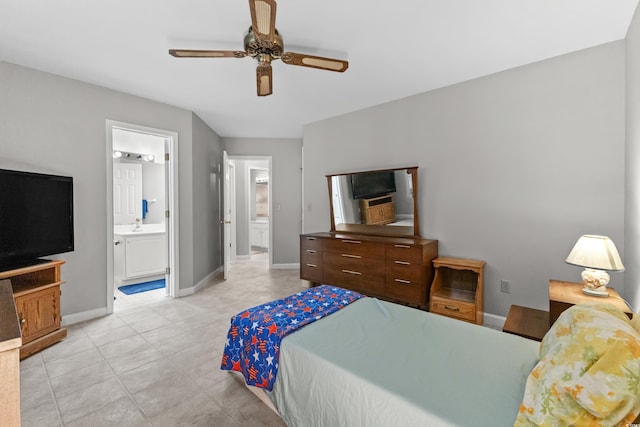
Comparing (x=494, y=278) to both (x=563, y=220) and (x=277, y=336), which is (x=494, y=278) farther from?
(x=277, y=336)

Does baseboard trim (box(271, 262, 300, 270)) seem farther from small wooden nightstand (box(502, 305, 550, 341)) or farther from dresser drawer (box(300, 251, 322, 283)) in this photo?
small wooden nightstand (box(502, 305, 550, 341))

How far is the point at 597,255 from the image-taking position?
195cm

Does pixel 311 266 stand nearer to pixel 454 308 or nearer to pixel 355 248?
pixel 355 248

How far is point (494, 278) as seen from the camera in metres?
3.00

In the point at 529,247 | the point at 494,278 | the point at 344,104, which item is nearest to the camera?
the point at 529,247

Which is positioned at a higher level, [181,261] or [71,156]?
[71,156]

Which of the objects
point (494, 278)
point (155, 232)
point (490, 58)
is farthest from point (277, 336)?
point (155, 232)

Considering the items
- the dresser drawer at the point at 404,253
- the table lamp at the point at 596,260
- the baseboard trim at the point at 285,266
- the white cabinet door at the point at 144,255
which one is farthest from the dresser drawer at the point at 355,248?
the white cabinet door at the point at 144,255

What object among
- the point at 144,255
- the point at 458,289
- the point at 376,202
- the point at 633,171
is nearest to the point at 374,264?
the point at 376,202

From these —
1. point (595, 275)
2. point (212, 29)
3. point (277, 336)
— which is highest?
point (212, 29)

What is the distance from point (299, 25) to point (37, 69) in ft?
8.69

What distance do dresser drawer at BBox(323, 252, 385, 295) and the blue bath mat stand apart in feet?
8.67

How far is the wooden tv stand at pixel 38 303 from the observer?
2402 millimetres

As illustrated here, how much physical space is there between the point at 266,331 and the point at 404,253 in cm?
194
